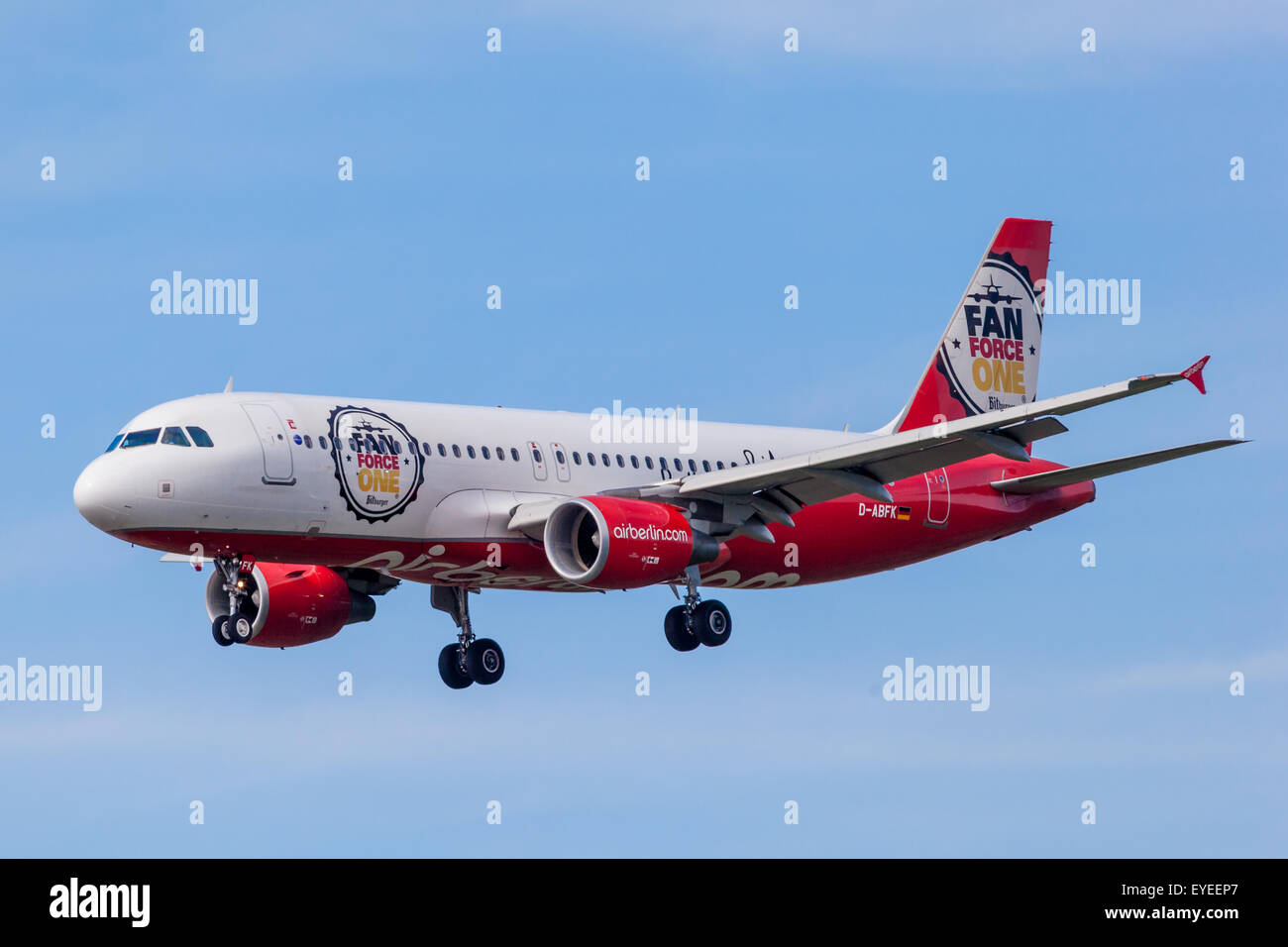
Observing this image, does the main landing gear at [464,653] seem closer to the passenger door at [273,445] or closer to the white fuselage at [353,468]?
the white fuselage at [353,468]

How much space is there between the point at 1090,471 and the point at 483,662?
15700 mm

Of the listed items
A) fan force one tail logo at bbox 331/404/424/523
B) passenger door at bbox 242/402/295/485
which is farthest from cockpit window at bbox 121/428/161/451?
fan force one tail logo at bbox 331/404/424/523

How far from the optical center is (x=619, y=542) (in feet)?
159

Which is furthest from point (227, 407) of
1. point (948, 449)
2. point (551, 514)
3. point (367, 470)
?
point (948, 449)

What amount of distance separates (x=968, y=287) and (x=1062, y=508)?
24.2 ft

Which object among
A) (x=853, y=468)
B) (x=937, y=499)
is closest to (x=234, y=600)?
(x=853, y=468)

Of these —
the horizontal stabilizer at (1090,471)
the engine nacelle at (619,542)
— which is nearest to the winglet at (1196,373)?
the horizontal stabilizer at (1090,471)

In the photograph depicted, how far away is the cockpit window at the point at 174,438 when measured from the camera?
1806 inches

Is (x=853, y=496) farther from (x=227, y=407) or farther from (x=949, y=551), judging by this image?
(x=227, y=407)

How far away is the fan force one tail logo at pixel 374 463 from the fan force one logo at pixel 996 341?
1852cm

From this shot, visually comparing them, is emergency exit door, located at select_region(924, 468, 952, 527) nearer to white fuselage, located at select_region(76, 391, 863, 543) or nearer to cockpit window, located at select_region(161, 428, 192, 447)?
white fuselage, located at select_region(76, 391, 863, 543)

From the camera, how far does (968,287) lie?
6200cm

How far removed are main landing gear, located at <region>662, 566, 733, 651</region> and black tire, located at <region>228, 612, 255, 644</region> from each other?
10.5 meters

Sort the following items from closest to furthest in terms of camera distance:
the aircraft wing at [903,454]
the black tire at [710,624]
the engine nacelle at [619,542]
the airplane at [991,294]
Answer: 1. the aircraft wing at [903,454]
2. the engine nacelle at [619,542]
3. the black tire at [710,624]
4. the airplane at [991,294]
